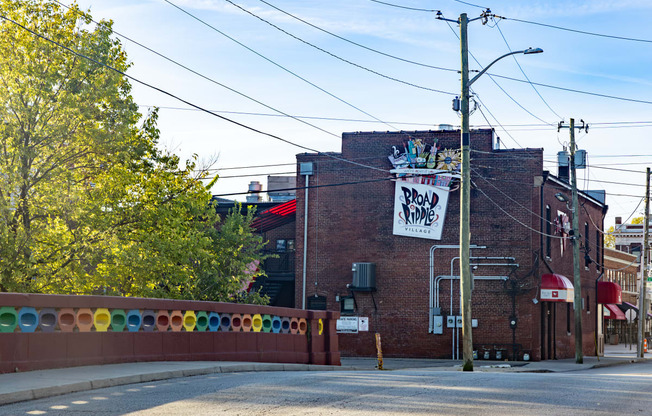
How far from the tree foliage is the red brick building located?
13287mm

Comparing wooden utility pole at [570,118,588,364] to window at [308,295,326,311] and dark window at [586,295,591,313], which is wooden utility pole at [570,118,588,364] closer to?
window at [308,295,326,311]

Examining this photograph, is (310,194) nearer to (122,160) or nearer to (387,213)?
(387,213)

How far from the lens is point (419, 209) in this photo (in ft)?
123

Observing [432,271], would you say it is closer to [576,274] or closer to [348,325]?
[348,325]

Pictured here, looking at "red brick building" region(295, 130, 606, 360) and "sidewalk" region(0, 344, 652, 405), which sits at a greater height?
"red brick building" region(295, 130, 606, 360)

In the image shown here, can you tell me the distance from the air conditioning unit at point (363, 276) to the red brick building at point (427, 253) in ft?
0.19

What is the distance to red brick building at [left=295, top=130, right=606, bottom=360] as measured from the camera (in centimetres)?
3662

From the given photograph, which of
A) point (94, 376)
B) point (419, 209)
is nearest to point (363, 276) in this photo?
point (419, 209)

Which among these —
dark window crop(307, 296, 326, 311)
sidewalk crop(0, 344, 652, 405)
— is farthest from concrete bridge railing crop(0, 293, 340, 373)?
dark window crop(307, 296, 326, 311)

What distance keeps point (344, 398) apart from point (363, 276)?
2614cm

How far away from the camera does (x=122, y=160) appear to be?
2461 cm

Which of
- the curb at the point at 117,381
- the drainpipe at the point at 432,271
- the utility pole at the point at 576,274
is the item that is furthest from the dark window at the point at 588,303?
the curb at the point at 117,381

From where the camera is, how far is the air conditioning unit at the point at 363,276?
37.4m

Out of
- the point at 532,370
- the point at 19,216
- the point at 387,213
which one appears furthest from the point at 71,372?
the point at 387,213
